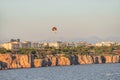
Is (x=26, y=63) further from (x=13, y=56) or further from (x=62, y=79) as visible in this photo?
(x=62, y=79)

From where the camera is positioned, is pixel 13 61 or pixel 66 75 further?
pixel 13 61

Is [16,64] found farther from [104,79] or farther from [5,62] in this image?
[104,79]

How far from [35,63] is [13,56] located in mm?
12031

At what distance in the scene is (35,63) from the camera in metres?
196

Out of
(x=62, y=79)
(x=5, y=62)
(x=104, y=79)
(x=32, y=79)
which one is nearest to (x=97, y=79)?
(x=104, y=79)

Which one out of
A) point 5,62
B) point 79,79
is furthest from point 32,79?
point 5,62

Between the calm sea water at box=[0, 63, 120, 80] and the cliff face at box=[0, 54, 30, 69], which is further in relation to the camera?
the cliff face at box=[0, 54, 30, 69]

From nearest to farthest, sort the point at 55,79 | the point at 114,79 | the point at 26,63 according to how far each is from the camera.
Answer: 1. the point at 114,79
2. the point at 55,79
3. the point at 26,63

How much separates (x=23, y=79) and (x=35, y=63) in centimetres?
10480

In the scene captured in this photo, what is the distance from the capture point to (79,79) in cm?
8562

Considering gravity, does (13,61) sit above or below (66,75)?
below

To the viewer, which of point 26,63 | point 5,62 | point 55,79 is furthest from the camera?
point 26,63

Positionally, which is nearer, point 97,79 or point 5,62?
point 97,79

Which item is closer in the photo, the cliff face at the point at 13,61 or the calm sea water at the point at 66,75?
the calm sea water at the point at 66,75
